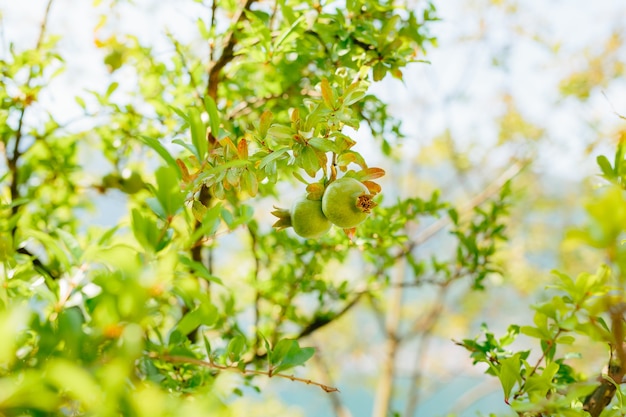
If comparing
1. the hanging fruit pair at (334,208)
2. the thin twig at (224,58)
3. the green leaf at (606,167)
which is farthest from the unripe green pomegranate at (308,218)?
the thin twig at (224,58)

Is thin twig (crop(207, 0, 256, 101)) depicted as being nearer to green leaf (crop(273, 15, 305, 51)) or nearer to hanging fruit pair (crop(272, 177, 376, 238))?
green leaf (crop(273, 15, 305, 51))

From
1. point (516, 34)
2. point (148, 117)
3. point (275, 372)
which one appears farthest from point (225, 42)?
point (516, 34)

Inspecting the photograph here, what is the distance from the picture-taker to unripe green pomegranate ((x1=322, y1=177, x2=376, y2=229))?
651 mm

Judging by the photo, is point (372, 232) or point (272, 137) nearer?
point (272, 137)

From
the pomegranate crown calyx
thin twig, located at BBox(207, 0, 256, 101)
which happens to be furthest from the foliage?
thin twig, located at BBox(207, 0, 256, 101)

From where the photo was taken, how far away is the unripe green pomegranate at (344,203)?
0.65 metres

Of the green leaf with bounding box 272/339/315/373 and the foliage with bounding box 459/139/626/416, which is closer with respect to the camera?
the foliage with bounding box 459/139/626/416

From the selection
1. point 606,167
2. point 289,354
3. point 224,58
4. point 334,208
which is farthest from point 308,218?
point 224,58

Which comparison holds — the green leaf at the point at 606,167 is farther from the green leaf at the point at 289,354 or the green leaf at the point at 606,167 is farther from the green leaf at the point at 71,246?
the green leaf at the point at 71,246

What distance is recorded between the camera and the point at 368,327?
635 centimetres

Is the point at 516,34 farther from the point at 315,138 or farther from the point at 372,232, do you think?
the point at 315,138

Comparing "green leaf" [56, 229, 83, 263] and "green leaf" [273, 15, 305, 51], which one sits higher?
"green leaf" [273, 15, 305, 51]

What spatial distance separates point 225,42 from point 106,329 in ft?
2.88

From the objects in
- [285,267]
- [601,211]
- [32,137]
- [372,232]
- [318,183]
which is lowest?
[601,211]
